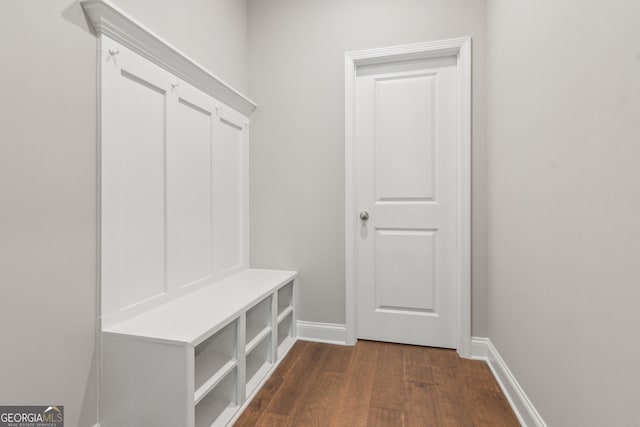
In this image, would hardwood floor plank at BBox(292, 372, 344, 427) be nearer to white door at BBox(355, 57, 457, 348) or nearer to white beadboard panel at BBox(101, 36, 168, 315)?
white door at BBox(355, 57, 457, 348)

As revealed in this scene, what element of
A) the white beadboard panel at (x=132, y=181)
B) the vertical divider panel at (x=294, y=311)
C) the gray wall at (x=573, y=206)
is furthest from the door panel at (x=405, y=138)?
the white beadboard panel at (x=132, y=181)

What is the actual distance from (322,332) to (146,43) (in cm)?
202

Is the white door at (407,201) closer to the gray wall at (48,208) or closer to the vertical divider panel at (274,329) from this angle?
the vertical divider panel at (274,329)

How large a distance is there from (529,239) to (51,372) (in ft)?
6.27

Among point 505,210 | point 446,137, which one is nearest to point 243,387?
point 505,210

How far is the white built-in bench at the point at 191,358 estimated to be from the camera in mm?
1180

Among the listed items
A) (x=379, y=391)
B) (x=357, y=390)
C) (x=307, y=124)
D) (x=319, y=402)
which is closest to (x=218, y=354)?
(x=319, y=402)

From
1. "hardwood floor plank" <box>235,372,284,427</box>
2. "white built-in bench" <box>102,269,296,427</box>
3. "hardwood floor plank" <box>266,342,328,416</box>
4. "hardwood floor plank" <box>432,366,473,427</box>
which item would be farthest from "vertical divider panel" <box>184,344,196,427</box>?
"hardwood floor plank" <box>432,366,473,427</box>

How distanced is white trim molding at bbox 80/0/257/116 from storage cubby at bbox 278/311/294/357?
156 centimetres

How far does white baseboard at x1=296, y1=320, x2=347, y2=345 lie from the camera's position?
228 centimetres

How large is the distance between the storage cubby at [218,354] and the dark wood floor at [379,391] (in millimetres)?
257

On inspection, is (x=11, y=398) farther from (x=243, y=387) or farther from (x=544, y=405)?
(x=544, y=405)

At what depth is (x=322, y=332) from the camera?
7.59 ft

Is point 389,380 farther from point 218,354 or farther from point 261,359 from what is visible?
point 218,354
